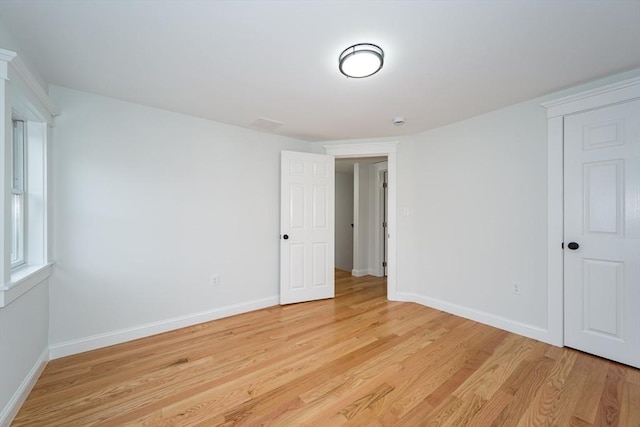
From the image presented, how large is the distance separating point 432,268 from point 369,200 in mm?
2075

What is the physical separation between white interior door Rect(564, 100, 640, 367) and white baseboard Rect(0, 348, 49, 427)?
4.15 metres

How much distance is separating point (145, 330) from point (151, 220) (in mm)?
1114

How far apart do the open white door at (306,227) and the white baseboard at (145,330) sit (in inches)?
19.5

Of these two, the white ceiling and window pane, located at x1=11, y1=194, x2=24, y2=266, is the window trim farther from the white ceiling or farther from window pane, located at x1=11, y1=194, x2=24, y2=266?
the white ceiling

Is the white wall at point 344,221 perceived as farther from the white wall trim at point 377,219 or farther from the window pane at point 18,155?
the window pane at point 18,155

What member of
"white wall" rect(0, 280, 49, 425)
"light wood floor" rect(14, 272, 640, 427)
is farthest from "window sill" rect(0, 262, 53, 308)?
"light wood floor" rect(14, 272, 640, 427)

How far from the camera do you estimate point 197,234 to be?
116 inches

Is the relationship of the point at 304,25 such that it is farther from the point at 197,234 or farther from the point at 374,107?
the point at 197,234

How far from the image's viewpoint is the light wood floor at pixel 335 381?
5.19 ft

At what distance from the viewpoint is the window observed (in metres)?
1.93

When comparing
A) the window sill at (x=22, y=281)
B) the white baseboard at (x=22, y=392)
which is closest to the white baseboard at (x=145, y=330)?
the white baseboard at (x=22, y=392)

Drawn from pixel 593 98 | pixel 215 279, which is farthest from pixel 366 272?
pixel 593 98

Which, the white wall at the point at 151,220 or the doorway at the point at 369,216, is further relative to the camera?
the doorway at the point at 369,216

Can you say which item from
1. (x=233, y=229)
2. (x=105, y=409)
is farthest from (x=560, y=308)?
(x=105, y=409)
